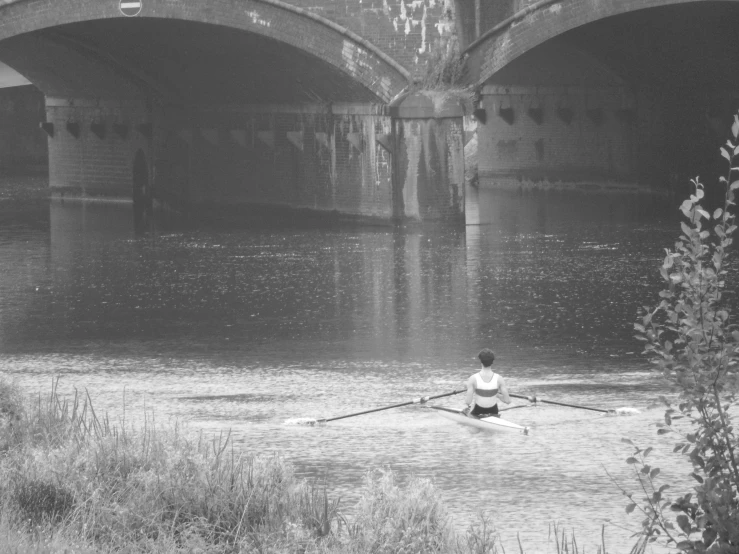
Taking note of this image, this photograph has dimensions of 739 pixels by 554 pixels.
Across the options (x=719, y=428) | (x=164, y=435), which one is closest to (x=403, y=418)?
(x=164, y=435)

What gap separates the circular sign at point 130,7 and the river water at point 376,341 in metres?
4.34

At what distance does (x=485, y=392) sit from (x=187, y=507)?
13.2ft

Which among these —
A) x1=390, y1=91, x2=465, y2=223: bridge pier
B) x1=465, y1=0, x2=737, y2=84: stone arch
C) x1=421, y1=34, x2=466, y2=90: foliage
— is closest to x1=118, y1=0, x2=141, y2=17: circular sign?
x1=390, y1=91, x2=465, y2=223: bridge pier

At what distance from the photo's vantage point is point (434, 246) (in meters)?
24.7

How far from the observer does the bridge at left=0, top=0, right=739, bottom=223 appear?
2730cm

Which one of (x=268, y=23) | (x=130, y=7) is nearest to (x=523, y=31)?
(x=268, y=23)

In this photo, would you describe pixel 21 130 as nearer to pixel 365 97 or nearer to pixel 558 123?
pixel 558 123

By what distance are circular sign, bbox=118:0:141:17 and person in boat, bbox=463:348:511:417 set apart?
16.7 m

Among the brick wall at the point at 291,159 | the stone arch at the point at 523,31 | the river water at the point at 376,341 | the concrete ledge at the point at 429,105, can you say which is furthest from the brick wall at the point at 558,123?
the river water at the point at 376,341

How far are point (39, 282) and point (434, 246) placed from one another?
7.06 m

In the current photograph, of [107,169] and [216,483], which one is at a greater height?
[107,169]

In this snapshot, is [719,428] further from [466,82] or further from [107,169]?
[107,169]

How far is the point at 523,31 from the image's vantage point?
1078 inches

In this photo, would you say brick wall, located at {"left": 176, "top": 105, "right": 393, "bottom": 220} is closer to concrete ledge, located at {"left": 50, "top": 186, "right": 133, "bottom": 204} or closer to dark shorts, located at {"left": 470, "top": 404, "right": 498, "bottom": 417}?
concrete ledge, located at {"left": 50, "top": 186, "right": 133, "bottom": 204}
